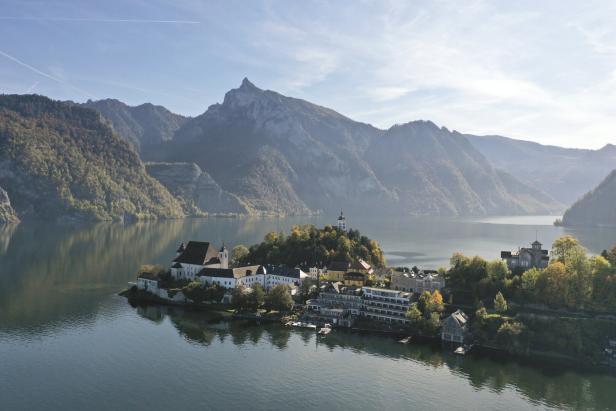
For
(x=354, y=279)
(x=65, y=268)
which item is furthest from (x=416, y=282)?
(x=65, y=268)

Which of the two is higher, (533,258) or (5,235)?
(533,258)

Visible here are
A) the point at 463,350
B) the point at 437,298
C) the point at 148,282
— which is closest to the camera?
the point at 463,350

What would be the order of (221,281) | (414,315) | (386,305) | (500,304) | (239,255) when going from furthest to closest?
(239,255)
(221,281)
(386,305)
(414,315)
(500,304)

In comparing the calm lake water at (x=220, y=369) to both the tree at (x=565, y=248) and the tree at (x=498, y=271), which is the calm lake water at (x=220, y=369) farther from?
the tree at (x=565, y=248)

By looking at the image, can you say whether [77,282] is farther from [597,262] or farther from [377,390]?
[597,262]

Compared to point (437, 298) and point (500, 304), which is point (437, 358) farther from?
point (500, 304)

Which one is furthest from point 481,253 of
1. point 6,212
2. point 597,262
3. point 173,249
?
point 6,212
